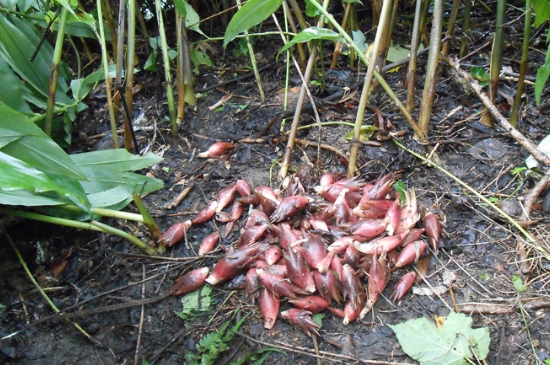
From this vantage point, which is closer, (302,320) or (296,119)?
(302,320)

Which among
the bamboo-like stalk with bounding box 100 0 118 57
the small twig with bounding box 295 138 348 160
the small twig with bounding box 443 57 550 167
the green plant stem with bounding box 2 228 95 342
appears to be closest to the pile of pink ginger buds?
the small twig with bounding box 295 138 348 160

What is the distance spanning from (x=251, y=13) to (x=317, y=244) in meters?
0.65

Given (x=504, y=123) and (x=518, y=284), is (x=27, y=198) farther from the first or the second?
(x=504, y=123)

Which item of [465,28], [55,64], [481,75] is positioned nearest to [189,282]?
[55,64]

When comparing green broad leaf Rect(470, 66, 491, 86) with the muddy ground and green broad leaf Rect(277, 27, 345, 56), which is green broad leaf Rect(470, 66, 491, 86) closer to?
the muddy ground

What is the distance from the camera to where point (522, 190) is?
131 cm

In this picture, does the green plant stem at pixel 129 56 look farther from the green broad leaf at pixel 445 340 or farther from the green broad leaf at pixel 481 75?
the green broad leaf at pixel 481 75

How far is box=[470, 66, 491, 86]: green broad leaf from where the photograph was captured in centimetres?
164

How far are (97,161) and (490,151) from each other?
1.17m

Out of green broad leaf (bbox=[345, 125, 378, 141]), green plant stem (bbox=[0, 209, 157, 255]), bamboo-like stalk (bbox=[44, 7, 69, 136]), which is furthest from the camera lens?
green broad leaf (bbox=[345, 125, 378, 141])

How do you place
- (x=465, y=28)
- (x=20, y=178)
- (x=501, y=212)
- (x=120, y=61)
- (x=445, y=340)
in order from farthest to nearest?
1. (x=465, y=28)
2. (x=120, y=61)
3. (x=501, y=212)
4. (x=445, y=340)
5. (x=20, y=178)

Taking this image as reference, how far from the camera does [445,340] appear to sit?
3.25 feet

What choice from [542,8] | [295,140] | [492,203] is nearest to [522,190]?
[492,203]

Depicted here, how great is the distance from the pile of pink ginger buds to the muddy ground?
4 centimetres
